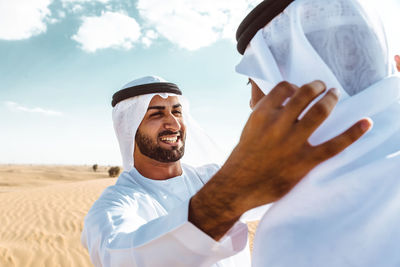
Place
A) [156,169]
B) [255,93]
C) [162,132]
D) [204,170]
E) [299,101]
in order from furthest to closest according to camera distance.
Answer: [204,170] → [162,132] → [156,169] → [255,93] → [299,101]

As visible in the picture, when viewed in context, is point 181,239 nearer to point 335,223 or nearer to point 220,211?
point 220,211

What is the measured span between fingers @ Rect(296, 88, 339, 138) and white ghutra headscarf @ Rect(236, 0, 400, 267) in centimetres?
A: 13

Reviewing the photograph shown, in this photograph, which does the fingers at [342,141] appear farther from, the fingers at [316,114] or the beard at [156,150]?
the beard at [156,150]

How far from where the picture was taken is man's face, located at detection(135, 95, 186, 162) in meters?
2.61

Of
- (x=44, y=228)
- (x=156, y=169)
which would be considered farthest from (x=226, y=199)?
(x=44, y=228)

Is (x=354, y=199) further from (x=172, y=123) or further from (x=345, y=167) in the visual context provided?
(x=172, y=123)

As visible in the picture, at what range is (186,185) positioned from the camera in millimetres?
2559

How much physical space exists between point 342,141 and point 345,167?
14 centimetres

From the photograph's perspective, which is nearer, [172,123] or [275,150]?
[275,150]

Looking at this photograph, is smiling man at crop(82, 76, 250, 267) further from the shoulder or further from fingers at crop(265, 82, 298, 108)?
fingers at crop(265, 82, 298, 108)

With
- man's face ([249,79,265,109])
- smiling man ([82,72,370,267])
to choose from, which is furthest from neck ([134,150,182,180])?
man's face ([249,79,265,109])

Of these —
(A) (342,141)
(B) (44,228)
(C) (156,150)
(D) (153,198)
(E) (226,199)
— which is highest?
(A) (342,141)

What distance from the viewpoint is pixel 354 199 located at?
78 centimetres

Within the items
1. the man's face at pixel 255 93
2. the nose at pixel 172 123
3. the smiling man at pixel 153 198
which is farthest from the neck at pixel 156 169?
the man's face at pixel 255 93
